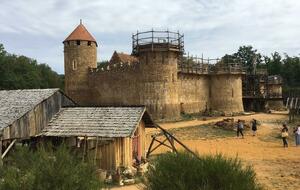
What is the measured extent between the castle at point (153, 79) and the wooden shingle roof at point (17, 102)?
14.2 m

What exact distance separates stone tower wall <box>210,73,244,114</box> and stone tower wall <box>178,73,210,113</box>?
0.80 meters

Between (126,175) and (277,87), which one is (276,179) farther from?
(277,87)

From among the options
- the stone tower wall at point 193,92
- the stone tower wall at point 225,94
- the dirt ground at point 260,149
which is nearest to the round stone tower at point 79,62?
the stone tower wall at point 193,92

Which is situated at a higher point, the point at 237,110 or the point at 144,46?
the point at 144,46

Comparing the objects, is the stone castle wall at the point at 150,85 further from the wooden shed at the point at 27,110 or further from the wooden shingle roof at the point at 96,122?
the wooden shingle roof at the point at 96,122

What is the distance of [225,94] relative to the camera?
4797cm

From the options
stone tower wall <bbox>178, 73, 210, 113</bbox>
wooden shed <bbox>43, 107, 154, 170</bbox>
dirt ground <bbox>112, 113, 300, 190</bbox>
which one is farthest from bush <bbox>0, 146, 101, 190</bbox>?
stone tower wall <bbox>178, 73, 210, 113</bbox>

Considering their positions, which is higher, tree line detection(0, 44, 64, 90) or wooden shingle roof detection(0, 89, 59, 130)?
tree line detection(0, 44, 64, 90)

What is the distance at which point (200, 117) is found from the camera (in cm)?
4381

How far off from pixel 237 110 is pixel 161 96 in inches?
504

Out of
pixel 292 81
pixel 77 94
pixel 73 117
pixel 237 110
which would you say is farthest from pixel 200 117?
pixel 292 81

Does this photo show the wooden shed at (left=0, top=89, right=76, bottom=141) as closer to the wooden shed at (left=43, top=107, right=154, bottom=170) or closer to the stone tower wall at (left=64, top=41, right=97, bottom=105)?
the wooden shed at (left=43, top=107, right=154, bottom=170)

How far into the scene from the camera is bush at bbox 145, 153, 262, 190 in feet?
32.7

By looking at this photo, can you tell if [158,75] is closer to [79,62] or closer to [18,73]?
[79,62]
